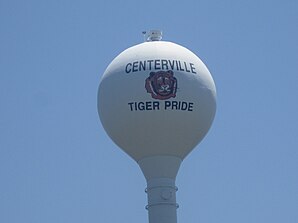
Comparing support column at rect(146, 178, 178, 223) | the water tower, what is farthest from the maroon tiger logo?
support column at rect(146, 178, 178, 223)

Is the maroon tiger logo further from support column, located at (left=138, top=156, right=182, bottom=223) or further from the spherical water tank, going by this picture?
support column, located at (left=138, top=156, right=182, bottom=223)

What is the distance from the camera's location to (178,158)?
36.1 m

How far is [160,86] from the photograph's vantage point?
115 feet

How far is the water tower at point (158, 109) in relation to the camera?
3494cm

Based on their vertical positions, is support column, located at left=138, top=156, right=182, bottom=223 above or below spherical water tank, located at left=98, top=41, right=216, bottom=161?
below

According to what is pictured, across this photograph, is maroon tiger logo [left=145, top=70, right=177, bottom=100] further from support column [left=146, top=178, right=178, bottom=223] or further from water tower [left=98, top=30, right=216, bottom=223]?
support column [left=146, top=178, right=178, bottom=223]

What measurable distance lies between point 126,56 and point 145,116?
273 centimetres

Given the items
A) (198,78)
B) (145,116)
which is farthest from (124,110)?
(198,78)

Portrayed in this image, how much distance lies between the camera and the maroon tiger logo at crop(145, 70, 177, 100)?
34.9 metres

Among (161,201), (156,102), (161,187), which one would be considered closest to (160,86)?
(156,102)

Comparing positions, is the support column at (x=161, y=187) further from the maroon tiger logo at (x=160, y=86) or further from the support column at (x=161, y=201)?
the maroon tiger logo at (x=160, y=86)

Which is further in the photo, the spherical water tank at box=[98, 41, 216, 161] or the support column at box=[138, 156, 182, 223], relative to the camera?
the support column at box=[138, 156, 182, 223]

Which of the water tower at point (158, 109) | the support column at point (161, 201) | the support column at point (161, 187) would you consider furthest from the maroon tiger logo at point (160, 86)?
the support column at point (161, 201)

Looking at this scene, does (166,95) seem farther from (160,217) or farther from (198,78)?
(160,217)
